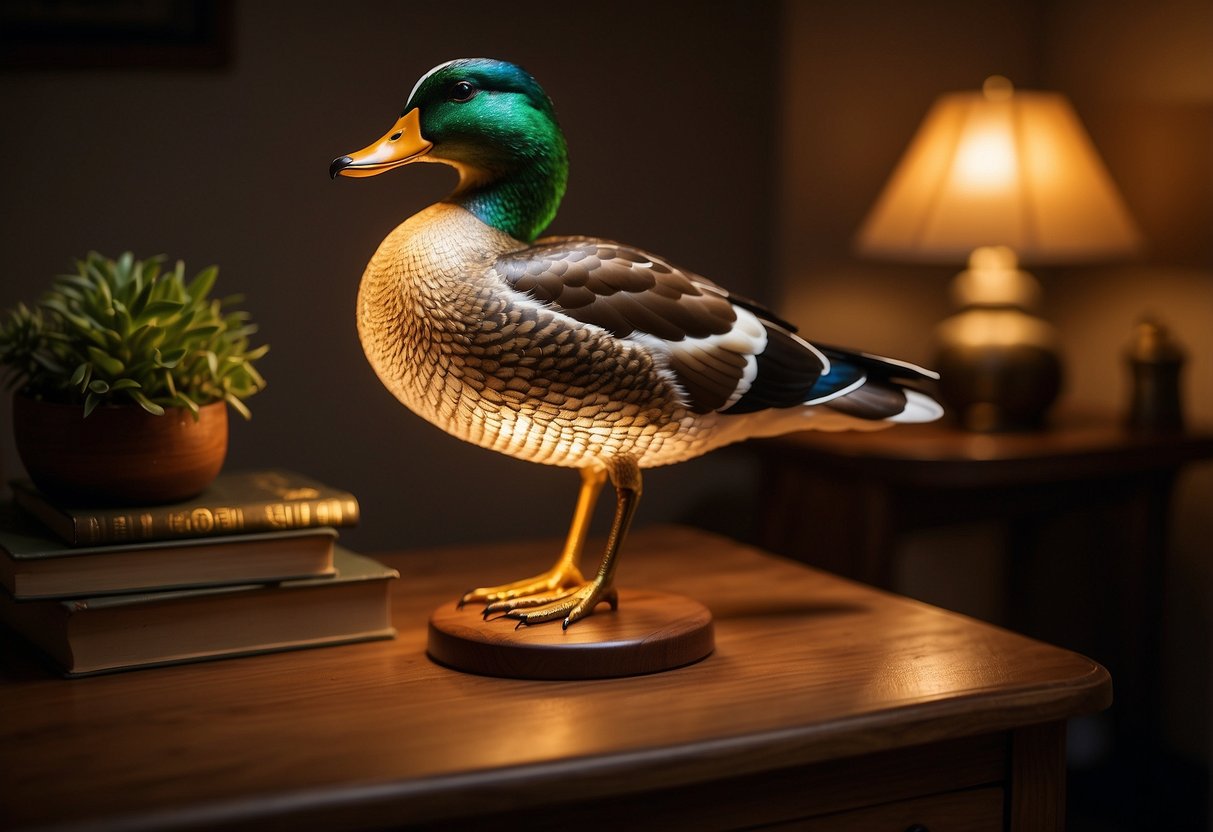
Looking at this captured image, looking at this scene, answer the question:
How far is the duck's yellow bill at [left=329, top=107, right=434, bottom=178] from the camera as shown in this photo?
2.85ft

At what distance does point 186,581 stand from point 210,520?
44 millimetres

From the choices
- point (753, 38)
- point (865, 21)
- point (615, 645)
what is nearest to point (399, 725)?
point (615, 645)

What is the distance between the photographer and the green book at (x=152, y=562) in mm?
856

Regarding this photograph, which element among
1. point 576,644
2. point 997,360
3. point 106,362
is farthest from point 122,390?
point 997,360

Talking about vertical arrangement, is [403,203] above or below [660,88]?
below

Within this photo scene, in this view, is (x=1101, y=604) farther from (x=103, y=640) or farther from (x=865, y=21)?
(x=103, y=640)

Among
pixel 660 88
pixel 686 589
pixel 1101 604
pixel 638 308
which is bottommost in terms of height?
pixel 1101 604

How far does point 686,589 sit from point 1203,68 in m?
1.18

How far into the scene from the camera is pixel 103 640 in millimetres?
869

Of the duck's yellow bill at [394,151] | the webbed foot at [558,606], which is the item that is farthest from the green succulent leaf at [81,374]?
the webbed foot at [558,606]

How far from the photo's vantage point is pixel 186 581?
35.1 inches

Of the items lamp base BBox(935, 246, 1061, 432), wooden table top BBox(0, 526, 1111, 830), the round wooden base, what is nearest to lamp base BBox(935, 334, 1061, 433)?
lamp base BBox(935, 246, 1061, 432)

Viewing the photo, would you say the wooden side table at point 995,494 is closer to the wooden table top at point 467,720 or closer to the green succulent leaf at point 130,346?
the wooden table top at point 467,720

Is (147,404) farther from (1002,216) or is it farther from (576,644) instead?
(1002,216)
